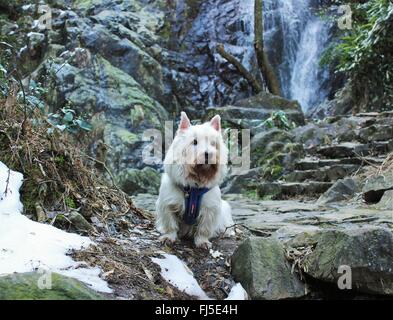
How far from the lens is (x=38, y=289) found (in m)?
2.86

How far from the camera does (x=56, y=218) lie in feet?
14.0

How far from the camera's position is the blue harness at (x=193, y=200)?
4.54 metres

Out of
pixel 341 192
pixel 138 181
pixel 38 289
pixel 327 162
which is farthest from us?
pixel 138 181

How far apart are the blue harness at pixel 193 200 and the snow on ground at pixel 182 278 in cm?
48

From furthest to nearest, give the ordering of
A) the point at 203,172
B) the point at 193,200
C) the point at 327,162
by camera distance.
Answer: the point at 327,162, the point at 193,200, the point at 203,172

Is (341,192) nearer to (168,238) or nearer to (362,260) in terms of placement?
(168,238)

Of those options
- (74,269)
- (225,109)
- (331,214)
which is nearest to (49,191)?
(74,269)

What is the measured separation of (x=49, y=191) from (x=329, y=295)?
2.59 meters

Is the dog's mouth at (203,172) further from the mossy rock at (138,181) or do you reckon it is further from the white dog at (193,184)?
the mossy rock at (138,181)

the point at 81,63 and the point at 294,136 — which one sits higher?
the point at 81,63

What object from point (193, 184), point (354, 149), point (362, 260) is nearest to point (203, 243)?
point (193, 184)

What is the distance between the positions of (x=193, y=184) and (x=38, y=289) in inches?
75.6

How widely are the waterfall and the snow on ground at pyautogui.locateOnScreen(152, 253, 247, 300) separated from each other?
14.5 meters

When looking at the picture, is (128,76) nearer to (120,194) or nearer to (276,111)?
(276,111)
